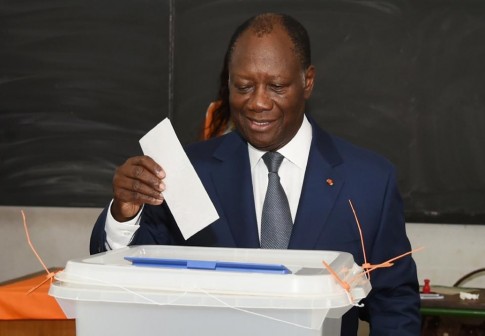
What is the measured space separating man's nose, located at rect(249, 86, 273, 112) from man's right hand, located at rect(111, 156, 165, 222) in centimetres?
29

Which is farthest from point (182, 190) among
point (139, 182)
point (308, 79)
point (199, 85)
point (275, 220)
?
point (199, 85)

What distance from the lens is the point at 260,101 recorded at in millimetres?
1748

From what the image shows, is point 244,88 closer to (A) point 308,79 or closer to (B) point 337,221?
(A) point 308,79

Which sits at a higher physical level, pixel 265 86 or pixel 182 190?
pixel 265 86

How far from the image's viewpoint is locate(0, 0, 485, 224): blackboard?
359cm

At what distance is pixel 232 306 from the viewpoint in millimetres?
1207

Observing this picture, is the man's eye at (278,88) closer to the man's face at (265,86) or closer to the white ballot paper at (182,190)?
the man's face at (265,86)

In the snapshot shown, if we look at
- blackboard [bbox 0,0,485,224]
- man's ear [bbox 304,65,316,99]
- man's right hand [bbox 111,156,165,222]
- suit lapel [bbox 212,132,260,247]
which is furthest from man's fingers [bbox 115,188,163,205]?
blackboard [bbox 0,0,485,224]

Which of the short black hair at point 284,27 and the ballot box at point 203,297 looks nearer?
the ballot box at point 203,297

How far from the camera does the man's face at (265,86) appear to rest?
176 centimetres

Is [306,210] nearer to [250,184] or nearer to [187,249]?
[250,184]

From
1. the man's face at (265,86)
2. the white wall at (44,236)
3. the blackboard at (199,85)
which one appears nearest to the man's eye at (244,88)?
the man's face at (265,86)

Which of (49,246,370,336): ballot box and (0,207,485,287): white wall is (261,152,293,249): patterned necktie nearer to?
(49,246,370,336): ballot box

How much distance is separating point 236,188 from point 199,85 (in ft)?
6.44
